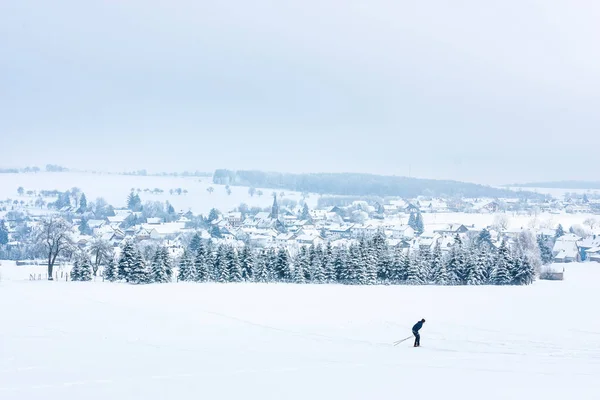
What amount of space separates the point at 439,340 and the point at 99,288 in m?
25.2

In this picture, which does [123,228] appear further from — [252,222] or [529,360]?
[529,360]

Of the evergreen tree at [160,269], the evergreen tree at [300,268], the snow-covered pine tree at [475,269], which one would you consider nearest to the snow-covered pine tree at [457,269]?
the snow-covered pine tree at [475,269]

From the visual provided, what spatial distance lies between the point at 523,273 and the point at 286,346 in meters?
42.7

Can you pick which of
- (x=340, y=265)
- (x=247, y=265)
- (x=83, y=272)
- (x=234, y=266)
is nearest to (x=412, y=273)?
(x=340, y=265)

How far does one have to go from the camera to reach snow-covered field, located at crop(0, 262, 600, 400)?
10.8 m

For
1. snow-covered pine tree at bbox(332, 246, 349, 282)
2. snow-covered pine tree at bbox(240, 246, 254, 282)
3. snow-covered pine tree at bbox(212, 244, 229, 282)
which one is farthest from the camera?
snow-covered pine tree at bbox(332, 246, 349, 282)

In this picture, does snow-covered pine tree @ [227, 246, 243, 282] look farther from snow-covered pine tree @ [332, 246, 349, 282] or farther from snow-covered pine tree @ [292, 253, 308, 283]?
snow-covered pine tree @ [332, 246, 349, 282]

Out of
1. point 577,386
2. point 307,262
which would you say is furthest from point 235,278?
point 577,386

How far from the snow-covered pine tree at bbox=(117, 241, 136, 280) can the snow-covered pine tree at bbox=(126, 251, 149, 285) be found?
0.44 meters

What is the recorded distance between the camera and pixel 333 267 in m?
51.8

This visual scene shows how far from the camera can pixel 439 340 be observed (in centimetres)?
2108

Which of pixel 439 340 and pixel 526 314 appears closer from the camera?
pixel 439 340

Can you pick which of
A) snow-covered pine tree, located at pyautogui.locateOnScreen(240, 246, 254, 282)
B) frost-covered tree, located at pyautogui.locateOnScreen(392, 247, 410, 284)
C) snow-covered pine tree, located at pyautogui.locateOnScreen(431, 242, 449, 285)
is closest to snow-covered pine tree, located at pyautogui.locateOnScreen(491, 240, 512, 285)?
snow-covered pine tree, located at pyautogui.locateOnScreen(431, 242, 449, 285)

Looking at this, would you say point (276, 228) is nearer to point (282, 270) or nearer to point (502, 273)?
point (282, 270)
